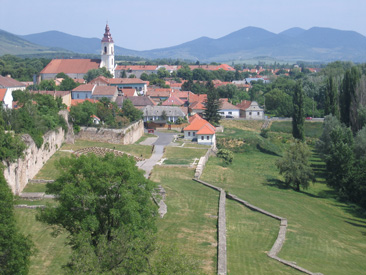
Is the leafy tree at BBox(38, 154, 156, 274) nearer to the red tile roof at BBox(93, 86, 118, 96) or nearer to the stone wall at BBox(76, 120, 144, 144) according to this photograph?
the stone wall at BBox(76, 120, 144, 144)

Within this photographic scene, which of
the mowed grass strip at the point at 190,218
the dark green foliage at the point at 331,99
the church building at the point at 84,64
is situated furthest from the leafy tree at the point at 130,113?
the church building at the point at 84,64

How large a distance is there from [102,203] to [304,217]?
1848 centimetres

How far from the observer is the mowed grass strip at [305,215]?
79.7ft

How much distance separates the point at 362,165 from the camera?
139ft

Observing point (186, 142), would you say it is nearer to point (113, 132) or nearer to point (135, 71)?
point (113, 132)

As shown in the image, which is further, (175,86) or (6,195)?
(175,86)

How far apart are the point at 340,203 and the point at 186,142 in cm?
2133

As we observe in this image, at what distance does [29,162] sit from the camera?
33812mm

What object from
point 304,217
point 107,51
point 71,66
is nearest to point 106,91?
point 304,217

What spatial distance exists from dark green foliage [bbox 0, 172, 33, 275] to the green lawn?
5939 centimetres

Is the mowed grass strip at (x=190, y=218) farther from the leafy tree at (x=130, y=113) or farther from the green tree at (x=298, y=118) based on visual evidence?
the green tree at (x=298, y=118)

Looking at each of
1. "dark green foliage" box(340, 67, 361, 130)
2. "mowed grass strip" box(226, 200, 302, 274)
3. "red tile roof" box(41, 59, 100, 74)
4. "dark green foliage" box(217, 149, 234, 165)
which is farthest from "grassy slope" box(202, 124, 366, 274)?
"red tile roof" box(41, 59, 100, 74)

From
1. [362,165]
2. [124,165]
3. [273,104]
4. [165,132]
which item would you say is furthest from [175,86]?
[124,165]

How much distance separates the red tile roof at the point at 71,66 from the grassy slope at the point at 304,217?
8315cm
